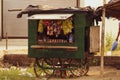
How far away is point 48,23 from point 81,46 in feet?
3.91

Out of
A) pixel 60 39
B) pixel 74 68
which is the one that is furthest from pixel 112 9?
pixel 74 68

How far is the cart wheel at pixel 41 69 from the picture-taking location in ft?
48.5

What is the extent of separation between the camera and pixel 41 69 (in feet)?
48.8

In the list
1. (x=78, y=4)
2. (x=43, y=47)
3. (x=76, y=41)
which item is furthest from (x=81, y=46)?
(x=78, y=4)

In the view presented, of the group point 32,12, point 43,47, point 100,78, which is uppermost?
point 32,12

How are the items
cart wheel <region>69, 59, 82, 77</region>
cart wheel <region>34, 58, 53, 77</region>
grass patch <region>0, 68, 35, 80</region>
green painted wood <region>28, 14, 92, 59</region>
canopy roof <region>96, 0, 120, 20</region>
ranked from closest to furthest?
grass patch <region>0, 68, 35, 80</region>, green painted wood <region>28, 14, 92, 59</region>, canopy roof <region>96, 0, 120, 20</region>, cart wheel <region>69, 59, 82, 77</region>, cart wheel <region>34, 58, 53, 77</region>

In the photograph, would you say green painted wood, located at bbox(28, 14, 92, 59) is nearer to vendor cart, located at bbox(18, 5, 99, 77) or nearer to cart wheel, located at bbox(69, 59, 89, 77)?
vendor cart, located at bbox(18, 5, 99, 77)

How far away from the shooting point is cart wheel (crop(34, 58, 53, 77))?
14.8m

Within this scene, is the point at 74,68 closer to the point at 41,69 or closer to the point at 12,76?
the point at 41,69

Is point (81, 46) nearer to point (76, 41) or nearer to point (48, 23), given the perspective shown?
point (76, 41)

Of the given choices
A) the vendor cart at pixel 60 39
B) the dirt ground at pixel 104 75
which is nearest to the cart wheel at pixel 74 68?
the vendor cart at pixel 60 39

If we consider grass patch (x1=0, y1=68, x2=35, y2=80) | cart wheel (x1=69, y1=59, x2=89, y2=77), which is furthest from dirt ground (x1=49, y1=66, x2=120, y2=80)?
grass patch (x1=0, y1=68, x2=35, y2=80)

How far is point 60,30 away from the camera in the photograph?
46.9 feet

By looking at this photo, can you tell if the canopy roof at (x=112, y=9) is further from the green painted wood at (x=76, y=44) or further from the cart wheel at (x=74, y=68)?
the cart wheel at (x=74, y=68)
